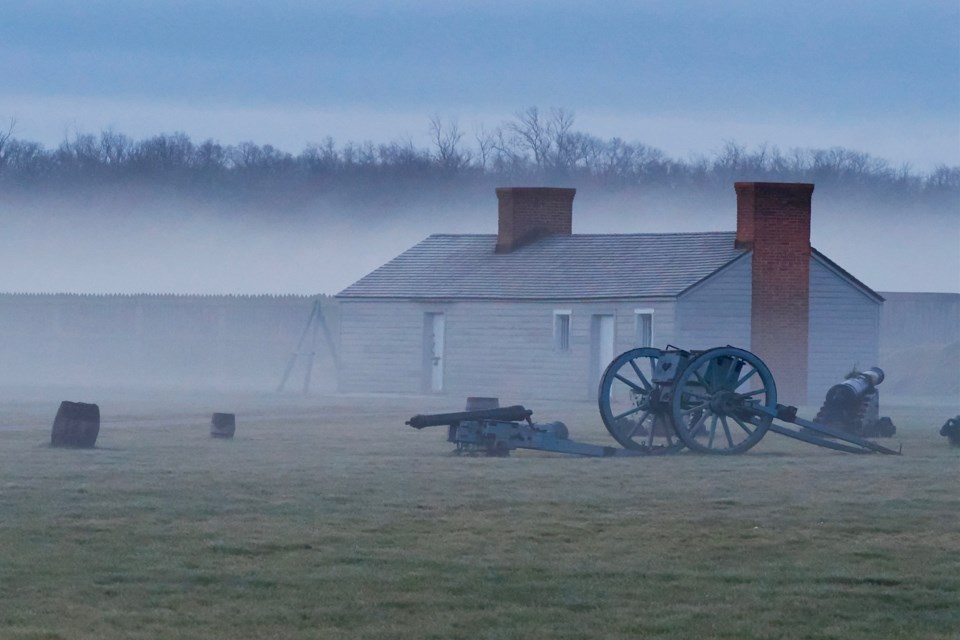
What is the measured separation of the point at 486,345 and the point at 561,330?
1.87 metres

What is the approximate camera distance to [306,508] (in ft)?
45.3

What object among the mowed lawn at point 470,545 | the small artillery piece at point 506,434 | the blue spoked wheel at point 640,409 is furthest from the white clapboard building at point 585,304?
the small artillery piece at point 506,434

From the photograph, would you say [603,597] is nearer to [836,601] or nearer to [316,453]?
[836,601]

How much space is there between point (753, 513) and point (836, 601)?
159 inches

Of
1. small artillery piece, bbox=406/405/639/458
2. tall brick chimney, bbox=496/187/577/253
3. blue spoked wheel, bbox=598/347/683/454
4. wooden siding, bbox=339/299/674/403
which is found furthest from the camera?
tall brick chimney, bbox=496/187/577/253

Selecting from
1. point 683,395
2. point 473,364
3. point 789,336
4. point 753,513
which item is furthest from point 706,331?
point 753,513

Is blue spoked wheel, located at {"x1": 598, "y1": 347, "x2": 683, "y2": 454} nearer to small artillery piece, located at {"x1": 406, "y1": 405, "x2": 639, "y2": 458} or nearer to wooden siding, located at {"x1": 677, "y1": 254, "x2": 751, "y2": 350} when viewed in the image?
small artillery piece, located at {"x1": 406, "y1": 405, "x2": 639, "y2": 458}

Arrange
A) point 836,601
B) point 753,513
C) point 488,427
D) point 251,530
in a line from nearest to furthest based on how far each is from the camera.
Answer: point 836,601, point 251,530, point 753,513, point 488,427

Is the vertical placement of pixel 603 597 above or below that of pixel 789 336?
below

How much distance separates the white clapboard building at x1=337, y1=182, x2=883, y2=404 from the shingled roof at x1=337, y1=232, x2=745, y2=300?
4cm

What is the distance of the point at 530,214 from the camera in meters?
41.9

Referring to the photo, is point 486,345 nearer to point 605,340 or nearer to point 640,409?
point 605,340

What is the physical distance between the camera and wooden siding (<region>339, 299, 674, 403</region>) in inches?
1475

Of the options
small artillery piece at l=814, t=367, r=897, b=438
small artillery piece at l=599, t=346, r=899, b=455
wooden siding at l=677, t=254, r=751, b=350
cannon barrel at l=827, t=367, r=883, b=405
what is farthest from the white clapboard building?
small artillery piece at l=599, t=346, r=899, b=455
